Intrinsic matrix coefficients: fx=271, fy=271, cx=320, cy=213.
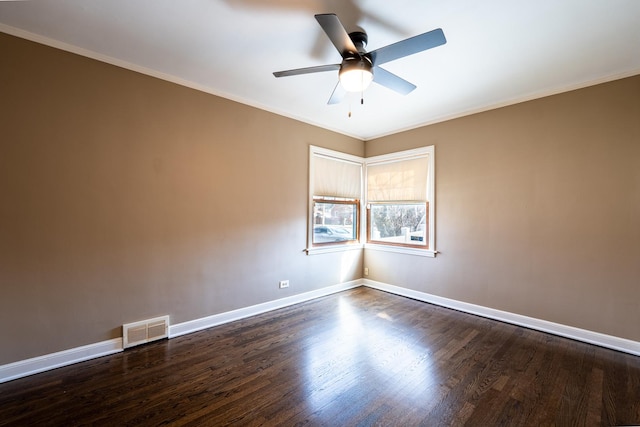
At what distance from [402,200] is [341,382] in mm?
3037

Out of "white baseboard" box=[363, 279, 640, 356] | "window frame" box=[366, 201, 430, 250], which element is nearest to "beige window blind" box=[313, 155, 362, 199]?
"window frame" box=[366, 201, 430, 250]

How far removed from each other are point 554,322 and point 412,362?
6.29 feet

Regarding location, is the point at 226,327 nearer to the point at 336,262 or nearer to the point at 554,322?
the point at 336,262

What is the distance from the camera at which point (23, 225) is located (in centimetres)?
221

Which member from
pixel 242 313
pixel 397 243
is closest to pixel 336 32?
pixel 242 313

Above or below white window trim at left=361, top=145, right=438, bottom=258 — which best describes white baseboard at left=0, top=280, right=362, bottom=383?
below

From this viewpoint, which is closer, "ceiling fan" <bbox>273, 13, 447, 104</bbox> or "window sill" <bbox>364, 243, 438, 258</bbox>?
"ceiling fan" <bbox>273, 13, 447, 104</bbox>

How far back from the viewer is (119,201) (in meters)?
2.62

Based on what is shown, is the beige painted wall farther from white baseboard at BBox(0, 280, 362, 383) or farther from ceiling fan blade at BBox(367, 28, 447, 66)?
ceiling fan blade at BBox(367, 28, 447, 66)

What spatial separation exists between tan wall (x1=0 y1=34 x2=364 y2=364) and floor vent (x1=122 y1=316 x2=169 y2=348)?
0.07 metres

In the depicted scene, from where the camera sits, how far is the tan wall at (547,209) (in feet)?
8.91

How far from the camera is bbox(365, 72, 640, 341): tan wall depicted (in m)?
2.71

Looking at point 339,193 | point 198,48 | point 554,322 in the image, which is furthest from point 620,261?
point 198,48

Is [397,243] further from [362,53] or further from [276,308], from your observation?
[362,53]
